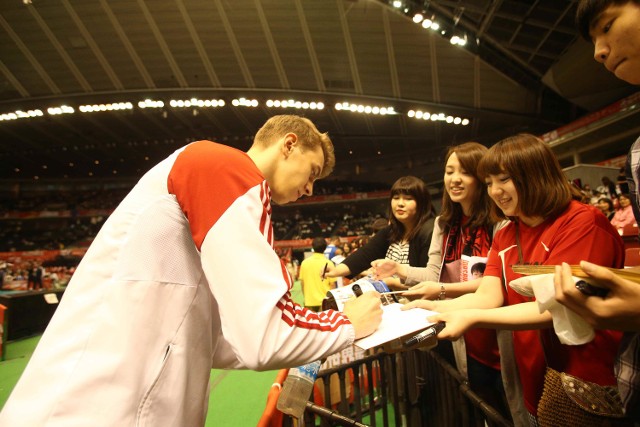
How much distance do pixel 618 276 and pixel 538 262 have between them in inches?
22.6

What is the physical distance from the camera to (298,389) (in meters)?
1.33

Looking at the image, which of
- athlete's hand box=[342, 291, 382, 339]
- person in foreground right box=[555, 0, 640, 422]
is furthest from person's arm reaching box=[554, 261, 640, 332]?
athlete's hand box=[342, 291, 382, 339]

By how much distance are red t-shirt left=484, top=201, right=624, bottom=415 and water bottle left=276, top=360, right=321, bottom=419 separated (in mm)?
Answer: 897

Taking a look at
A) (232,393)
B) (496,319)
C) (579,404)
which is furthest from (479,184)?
(232,393)

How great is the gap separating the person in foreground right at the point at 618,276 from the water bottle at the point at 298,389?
3.12ft

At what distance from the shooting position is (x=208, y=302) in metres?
1.03

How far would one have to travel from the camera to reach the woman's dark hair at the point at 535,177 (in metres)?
1.26

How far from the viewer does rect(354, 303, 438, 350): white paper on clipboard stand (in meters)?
0.96

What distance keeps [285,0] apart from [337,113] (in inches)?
276

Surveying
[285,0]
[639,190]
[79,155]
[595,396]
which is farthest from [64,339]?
[79,155]

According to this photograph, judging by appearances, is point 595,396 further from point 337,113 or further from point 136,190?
point 337,113

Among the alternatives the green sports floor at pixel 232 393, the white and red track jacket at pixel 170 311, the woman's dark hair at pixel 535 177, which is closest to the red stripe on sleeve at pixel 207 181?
the white and red track jacket at pixel 170 311

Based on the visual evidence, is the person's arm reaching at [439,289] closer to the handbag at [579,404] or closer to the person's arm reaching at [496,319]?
the person's arm reaching at [496,319]

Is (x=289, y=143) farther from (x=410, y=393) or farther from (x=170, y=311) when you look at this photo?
(x=410, y=393)
